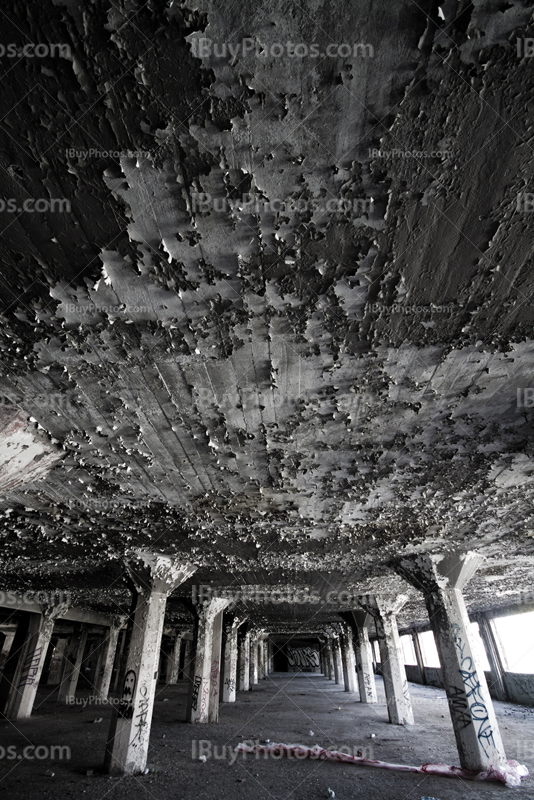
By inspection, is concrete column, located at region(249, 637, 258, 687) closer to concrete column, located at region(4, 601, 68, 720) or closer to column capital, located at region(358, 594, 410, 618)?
concrete column, located at region(4, 601, 68, 720)

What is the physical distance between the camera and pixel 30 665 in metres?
17.1

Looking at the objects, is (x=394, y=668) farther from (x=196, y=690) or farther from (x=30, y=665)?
(x=30, y=665)

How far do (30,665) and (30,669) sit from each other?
0.69ft

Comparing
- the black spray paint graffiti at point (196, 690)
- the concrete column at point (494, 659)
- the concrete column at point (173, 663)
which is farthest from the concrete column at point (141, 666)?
the concrete column at point (173, 663)

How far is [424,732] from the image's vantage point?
548 inches

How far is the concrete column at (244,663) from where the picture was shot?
89.4ft

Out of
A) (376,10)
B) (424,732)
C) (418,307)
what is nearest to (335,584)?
(424,732)

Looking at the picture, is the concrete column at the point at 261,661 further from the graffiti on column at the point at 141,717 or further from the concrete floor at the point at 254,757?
the graffiti on column at the point at 141,717

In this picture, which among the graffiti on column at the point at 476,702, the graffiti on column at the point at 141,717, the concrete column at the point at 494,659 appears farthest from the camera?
the concrete column at the point at 494,659

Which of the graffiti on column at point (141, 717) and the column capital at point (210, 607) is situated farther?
the column capital at point (210, 607)

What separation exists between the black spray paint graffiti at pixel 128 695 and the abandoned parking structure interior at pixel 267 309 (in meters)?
0.06

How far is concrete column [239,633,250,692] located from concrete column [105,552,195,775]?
2005cm

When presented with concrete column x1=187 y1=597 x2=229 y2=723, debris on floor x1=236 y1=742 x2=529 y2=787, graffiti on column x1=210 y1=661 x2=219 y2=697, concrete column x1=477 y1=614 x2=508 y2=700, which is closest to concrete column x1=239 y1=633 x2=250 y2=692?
graffiti on column x1=210 y1=661 x2=219 y2=697

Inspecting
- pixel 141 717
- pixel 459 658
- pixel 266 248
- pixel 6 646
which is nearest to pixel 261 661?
pixel 6 646
